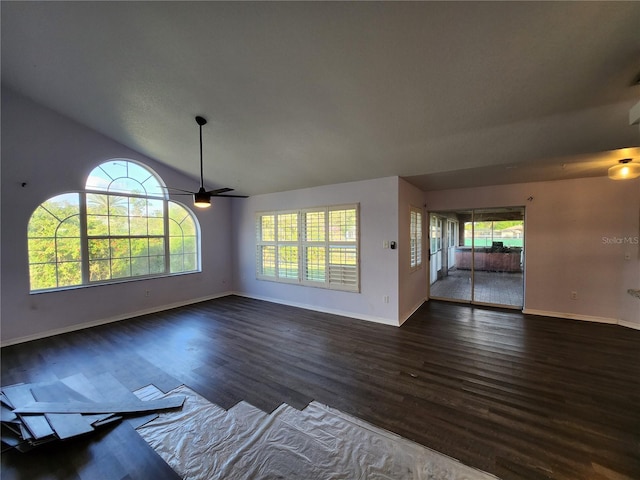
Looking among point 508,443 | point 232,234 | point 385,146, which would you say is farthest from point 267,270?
point 508,443

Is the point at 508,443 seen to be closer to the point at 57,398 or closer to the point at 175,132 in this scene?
the point at 57,398

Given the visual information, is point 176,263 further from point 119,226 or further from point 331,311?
point 331,311

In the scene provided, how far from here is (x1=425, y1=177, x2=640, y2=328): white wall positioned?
4242 mm

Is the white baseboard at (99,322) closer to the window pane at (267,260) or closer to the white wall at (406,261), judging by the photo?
the window pane at (267,260)

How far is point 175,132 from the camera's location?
13.6 ft

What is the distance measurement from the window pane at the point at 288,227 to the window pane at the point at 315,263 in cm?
50

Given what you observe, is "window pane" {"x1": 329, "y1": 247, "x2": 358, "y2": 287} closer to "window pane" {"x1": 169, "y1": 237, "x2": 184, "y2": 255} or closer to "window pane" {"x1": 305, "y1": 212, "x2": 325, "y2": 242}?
"window pane" {"x1": 305, "y1": 212, "x2": 325, "y2": 242}

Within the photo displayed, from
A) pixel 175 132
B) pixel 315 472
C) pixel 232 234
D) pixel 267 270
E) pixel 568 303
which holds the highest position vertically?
Answer: pixel 175 132

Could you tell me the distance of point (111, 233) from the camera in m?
4.92

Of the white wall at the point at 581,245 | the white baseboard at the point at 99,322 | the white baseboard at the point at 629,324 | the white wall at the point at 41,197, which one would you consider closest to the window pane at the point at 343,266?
the white wall at the point at 581,245

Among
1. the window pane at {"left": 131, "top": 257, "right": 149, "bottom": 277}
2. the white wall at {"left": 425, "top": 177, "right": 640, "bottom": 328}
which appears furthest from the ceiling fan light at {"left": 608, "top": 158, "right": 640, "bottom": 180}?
the window pane at {"left": 131, "top": 257, "right": 149, "bottom": 277}

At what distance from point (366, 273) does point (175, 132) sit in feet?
13.1

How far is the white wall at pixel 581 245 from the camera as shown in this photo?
167 inches

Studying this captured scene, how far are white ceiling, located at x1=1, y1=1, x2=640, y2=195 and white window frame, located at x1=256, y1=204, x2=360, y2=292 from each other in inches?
53.4
